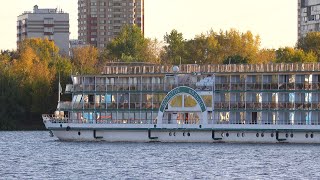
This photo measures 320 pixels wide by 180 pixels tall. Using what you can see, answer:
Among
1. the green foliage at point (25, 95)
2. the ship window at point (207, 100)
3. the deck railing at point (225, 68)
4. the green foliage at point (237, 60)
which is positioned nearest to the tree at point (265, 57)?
the green foliage at point (237, 60)

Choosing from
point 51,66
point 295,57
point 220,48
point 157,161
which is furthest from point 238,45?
point 157,161

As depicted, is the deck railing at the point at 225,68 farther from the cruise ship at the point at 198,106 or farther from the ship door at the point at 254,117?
the ship door at the point at 254,117

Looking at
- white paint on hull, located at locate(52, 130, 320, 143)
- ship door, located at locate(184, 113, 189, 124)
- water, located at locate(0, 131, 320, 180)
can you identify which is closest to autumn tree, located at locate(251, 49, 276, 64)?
ship door, located at locate(184, 113, 189, 124)

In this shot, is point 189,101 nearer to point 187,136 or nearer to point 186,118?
point 186,118

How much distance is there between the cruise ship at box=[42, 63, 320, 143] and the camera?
118 m

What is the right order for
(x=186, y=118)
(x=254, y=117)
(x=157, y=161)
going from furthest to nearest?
(x=186, y=118) < (x=254, y=117) < (x=157, y=161)

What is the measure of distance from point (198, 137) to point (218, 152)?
1192 cm

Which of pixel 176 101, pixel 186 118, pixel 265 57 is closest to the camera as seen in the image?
pixel 186 118

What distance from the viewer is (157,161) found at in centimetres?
9888

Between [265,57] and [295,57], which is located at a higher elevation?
[265,57]

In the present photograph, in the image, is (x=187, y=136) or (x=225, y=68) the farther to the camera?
(x=225, y=68)

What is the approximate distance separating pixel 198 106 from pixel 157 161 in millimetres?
22923

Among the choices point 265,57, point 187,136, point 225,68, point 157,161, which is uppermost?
point 265,57

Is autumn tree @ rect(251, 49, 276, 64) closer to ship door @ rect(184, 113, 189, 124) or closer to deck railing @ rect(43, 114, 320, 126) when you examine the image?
ship door @ rect(184, 113, 189, 124)
